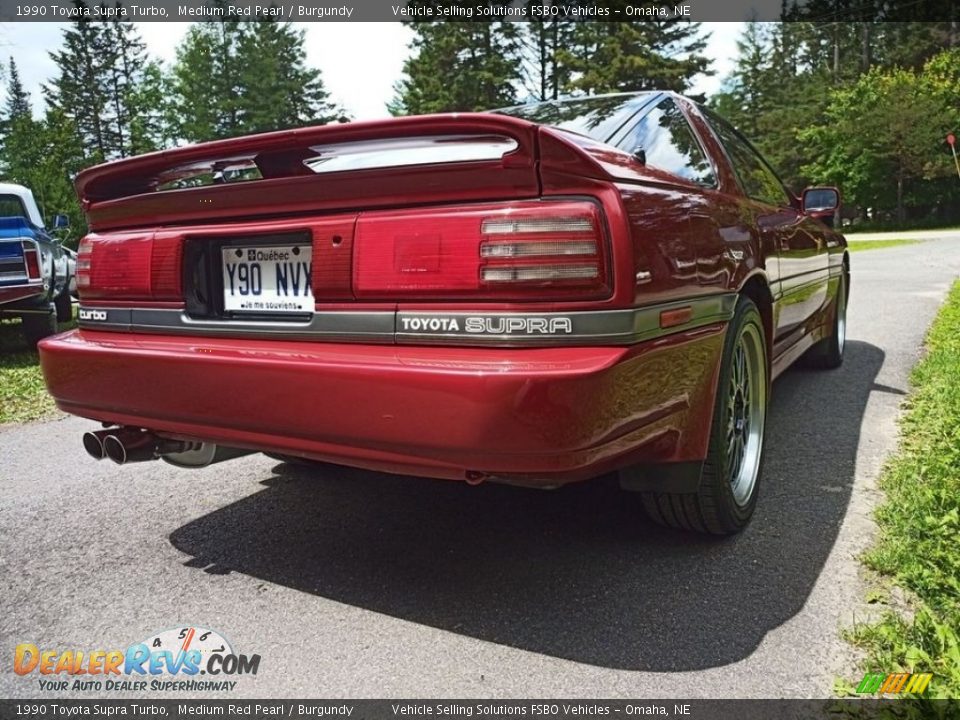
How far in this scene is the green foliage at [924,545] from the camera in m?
1.82

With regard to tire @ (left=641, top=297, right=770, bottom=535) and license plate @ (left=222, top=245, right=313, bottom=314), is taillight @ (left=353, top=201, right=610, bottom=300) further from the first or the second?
tire @ (left=641, top=297, right=770, bottom=535)

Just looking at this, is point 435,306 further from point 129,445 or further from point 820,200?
point 820,200

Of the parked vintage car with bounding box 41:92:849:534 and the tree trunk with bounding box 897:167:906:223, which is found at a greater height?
the tree trunk with bounding box 897:167:906:223

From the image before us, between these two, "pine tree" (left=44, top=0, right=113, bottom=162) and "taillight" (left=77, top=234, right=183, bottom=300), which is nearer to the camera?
"taillight" (left=77, top=234, right=183, bottom=300)

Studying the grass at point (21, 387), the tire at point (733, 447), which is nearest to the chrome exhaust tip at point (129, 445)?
the tire at point (733, 447)

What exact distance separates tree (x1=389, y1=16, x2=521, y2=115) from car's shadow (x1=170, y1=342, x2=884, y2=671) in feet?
121

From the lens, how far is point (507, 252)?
71.7 inches

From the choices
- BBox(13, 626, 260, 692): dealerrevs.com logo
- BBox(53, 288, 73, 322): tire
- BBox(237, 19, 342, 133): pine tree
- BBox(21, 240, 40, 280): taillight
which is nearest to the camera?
BBox(13, 626, 260, 692): dealerrevs.com logo

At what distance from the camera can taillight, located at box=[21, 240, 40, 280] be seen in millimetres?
7645

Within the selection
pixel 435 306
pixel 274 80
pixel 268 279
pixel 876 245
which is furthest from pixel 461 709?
pixel 274 80

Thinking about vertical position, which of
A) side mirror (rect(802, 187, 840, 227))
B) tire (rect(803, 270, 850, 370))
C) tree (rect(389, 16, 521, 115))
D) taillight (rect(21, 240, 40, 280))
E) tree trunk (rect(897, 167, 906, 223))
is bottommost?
tire (rect(803, 270, 850, 370))

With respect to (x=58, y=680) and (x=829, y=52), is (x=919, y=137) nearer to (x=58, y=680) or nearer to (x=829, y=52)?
(x=829, y=52)

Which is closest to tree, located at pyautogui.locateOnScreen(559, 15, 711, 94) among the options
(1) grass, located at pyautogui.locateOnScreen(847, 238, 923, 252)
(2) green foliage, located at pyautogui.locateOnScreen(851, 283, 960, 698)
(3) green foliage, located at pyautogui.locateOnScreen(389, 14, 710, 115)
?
(3) green foliage, located at pyautogui.locateOnScreen(389, 14, 710, 115)

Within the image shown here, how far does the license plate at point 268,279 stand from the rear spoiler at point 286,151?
223 mm
